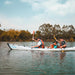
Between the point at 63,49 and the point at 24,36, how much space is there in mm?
57971

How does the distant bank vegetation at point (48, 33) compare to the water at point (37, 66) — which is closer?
the water at point (37, 66)

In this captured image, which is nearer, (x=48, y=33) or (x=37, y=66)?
(x=37, y=66)

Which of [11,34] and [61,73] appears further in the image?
[11,34]

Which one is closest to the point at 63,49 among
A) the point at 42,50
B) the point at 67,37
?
the point at 42,50

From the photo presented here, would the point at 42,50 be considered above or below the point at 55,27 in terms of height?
→ below

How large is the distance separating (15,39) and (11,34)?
4033 millimetres

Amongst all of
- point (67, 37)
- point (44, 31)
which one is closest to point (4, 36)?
point (44, 31)

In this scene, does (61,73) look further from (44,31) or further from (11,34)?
(44,31)

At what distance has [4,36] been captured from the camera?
65.0m

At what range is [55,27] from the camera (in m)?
79.9

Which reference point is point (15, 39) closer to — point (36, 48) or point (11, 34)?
point (11, 34)

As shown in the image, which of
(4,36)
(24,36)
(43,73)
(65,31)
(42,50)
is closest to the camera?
(43,73)

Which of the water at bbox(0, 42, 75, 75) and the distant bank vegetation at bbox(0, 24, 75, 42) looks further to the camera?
the distant bank vegetation at bbox(0, 24, 75, 42)

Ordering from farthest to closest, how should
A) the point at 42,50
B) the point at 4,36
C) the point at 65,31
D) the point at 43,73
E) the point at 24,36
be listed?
the point at 65,31
the point at 24,36
the point at 4,36
the point at 42,50
the point at 43,73
